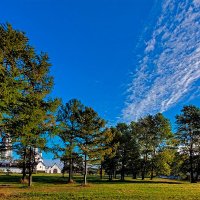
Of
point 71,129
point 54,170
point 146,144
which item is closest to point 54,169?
point 54,170

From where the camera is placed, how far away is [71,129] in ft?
150

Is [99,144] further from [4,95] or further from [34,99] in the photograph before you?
[4,95]

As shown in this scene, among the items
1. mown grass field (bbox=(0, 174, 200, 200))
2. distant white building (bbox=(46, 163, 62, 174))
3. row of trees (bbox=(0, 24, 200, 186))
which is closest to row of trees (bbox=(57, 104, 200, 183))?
row of trees (bbox=(0, 24, 200, 186))

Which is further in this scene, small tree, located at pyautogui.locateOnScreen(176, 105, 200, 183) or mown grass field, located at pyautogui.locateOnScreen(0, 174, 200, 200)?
small tree, located at pyautogui.locateOnScreen(176, 105, 200, 183)

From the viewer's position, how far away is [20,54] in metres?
23.4

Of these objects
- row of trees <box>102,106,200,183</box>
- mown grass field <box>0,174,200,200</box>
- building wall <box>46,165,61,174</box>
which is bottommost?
building wall <box>46,165,61,174</box>

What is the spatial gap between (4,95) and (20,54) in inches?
207

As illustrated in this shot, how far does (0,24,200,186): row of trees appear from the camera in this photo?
2150 cm

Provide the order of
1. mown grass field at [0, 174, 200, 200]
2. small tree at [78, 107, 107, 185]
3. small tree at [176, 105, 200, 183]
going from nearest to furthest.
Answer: mown grass field at [0, 174, 200, 200]
small tree at [78, 107, 107, 185]
small tree at [176, 105, 200, 183]

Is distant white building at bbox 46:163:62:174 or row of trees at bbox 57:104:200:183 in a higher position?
row of trees at bbox 57:104:200:183

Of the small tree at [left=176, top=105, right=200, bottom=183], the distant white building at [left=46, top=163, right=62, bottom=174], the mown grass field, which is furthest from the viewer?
the distant white building at [left=46, top=163, right=62, bottom=174]

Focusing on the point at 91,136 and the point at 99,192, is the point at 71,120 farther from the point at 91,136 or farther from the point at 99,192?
the point at 99,192

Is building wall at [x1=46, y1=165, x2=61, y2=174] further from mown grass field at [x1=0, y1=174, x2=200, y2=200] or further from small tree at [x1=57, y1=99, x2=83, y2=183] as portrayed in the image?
mown grass field at [x1=0, y1=174, x2=200, y2=200]

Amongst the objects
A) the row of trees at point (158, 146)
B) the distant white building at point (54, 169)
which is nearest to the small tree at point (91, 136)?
the row of trees at point (158, 146)
